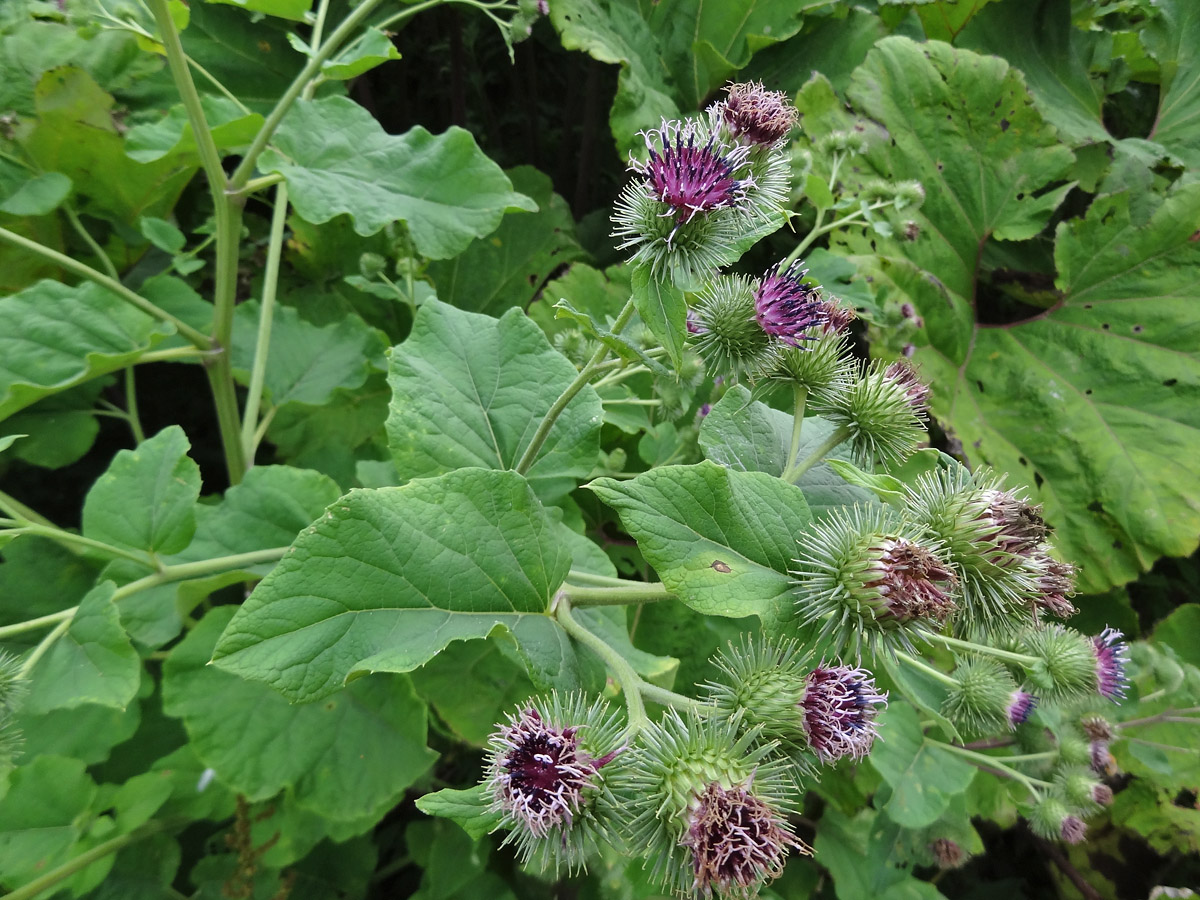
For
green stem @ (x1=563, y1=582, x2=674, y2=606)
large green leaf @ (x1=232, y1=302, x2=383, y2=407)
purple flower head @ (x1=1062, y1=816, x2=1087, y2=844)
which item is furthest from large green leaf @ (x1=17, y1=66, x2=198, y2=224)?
purple flower head @ (x1=1062, y1=816, x2=1087, y2=844)

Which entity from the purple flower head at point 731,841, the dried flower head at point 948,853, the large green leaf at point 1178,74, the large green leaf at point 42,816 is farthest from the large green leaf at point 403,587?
the large green leaf at point 1178,74

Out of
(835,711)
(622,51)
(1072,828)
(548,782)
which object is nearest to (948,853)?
(1072,828)

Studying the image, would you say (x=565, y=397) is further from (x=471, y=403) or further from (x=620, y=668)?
(x=620, y=668)

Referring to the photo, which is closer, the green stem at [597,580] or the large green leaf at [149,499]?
the green stem at [597,580]

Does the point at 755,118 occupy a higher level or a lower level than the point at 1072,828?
higher

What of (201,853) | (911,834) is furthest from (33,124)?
(911,834)

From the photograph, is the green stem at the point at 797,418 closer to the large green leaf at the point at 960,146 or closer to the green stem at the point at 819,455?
the green stem at the point at 819,455
